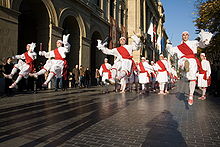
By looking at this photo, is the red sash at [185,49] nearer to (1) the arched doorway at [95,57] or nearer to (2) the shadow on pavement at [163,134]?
(2) the shadow on pavement at [163,134]

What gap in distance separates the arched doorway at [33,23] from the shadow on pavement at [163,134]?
38.4 ft

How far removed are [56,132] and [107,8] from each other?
21.9 meters

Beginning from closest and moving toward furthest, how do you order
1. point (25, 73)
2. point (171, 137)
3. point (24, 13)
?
1. point (171, 137)
2. point (25, 73)
3. point (24, 13)

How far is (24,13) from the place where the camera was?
1630 centimetres

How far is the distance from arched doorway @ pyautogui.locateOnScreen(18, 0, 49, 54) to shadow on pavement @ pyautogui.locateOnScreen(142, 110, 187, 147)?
461 inches

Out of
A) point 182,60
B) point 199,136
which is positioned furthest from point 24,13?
point 199,136

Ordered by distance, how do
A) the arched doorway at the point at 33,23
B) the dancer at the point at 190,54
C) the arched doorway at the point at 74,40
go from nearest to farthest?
the dancer at the point at 190,54 → the arched doorway at the point at 33,23 → the arched doorway at the point at 74,40

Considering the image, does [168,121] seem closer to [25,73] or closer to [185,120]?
[185,120]

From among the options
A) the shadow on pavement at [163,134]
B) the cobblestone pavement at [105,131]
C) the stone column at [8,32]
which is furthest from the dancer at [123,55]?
the stone column at [8,32]

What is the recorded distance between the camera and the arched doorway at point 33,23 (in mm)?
13609

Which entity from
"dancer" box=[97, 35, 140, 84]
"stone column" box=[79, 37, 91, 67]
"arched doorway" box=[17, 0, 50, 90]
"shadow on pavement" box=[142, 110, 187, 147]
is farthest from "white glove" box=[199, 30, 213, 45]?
"stone column" box=[79, 37, 91, 67]

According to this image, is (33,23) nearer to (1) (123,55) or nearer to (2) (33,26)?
(2) (33,26)

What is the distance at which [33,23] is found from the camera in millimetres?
17922

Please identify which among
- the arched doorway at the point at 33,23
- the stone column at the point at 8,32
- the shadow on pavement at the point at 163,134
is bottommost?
the shadow on pavement at the point at 163,134
